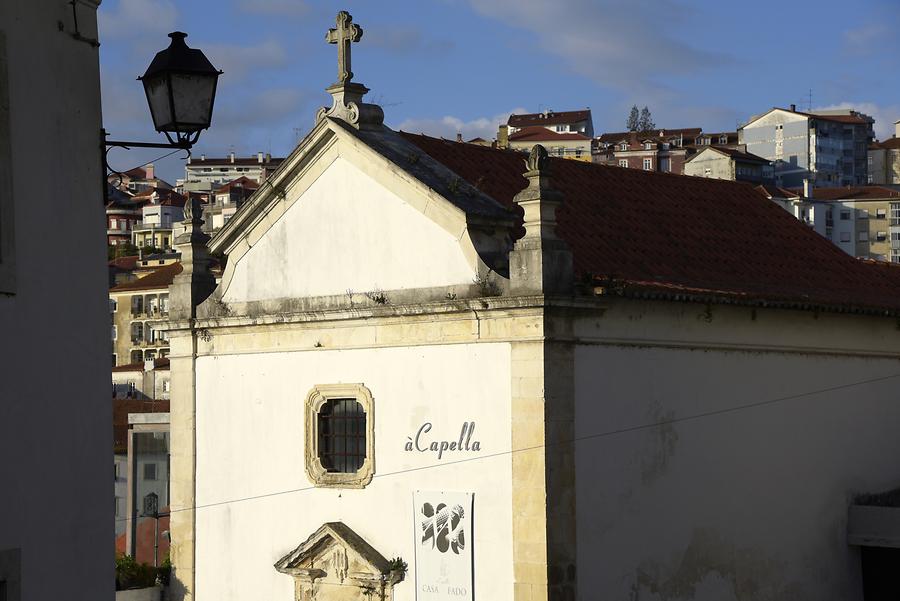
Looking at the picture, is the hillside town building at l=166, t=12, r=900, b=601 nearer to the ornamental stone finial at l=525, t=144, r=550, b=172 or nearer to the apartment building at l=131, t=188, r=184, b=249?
the ornamental stone finial at l=525, t=144, r=550, b=172

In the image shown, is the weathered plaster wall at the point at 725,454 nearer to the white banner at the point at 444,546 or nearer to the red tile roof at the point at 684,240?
the red tile roof at the point at 684,240

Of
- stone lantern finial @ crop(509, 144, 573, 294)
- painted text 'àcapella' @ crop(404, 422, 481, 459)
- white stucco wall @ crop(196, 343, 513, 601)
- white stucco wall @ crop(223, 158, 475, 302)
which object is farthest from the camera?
white stucco wall @ crop(223, 158, 475, 302)

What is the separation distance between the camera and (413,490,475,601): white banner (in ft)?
60.3

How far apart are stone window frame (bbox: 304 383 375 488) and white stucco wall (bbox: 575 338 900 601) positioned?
292 centimetres

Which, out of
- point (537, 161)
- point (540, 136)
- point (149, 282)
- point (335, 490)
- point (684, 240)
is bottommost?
point (335, 490)

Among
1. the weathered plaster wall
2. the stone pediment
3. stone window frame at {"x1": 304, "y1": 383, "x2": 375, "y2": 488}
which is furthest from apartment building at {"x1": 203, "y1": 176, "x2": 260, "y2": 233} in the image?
the stone pediment

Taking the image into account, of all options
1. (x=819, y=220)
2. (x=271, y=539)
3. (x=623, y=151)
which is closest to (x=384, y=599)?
(x=271, y=539)

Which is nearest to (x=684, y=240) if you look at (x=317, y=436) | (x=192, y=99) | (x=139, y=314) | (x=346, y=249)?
(x=346, y=249)

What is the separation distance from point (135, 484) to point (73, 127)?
22.6 metres

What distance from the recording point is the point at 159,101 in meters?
8.46

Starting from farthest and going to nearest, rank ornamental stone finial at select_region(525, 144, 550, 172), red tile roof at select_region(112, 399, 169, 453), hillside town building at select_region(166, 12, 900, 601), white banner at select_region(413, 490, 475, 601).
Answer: red tile roof at select_region(112, 399, 169, 453) < white banner at select_region(413, 490, 475, 601) < hillside town building at select_region(166, 12, 900, 601) < ornamental stone finial at select_region(525, 144, 550, 172)

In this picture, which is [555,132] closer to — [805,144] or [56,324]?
[805,144]

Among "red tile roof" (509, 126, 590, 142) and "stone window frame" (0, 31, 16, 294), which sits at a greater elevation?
"red tile roof" (509, 126, 590, 142)

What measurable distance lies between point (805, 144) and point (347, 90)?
79702mm
